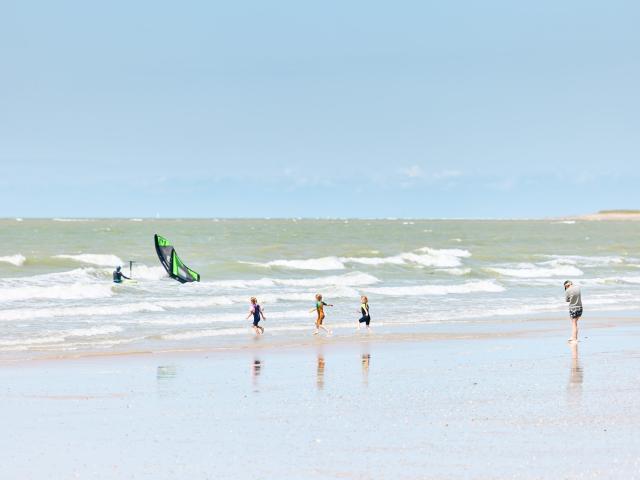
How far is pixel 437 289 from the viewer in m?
41.2

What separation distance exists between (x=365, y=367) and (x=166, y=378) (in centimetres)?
365

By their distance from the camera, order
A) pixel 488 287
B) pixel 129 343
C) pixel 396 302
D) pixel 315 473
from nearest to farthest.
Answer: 1. pixel 315 473
2. pixel 129 343
3. pixel 396 302
4. pixel 488 287

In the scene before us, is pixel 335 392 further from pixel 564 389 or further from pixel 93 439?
pixel 93 439

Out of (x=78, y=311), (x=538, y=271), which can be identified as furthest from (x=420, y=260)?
(x=78, y=311)

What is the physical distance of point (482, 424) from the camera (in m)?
11.9

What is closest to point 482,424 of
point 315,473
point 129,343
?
point 315,473

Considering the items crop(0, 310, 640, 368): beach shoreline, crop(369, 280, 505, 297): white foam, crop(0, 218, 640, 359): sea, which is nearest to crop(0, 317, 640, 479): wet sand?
crop(0, 310, 640, 368): beach shoreline

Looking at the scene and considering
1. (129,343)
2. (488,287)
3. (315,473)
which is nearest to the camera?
(315,473)

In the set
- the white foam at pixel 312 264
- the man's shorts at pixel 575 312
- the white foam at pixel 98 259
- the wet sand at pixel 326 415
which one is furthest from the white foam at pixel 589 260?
the wet sand at pixel 326 415

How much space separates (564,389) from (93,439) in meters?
7.01

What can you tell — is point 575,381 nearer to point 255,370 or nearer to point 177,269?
point 255,370

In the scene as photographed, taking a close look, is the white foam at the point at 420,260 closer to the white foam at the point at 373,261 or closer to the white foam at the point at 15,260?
the white foam at the point at 373,261

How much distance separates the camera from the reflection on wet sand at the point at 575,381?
45.1ft

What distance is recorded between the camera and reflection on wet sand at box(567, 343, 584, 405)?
13.7 m
